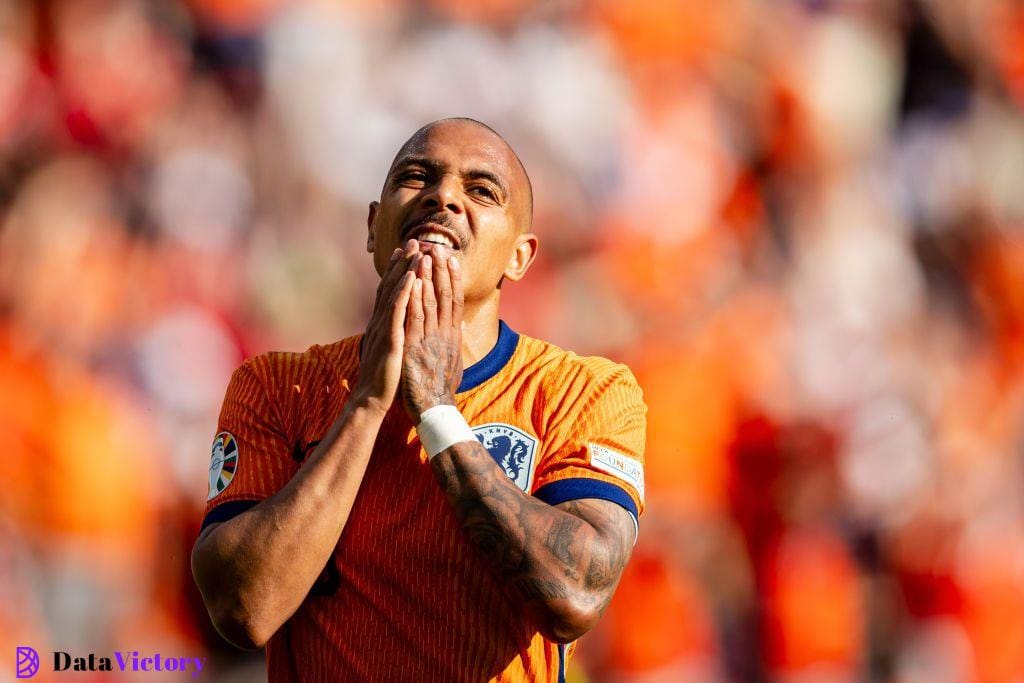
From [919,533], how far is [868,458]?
0.30 meters

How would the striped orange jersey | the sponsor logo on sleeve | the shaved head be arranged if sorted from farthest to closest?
the shaved head < the sponsor logo on sleeve < the striped orange jersey

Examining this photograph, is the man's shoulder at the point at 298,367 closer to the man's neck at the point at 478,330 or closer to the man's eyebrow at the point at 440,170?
the man's neck at the point at 478,330

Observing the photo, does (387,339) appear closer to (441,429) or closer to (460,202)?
(441,429)

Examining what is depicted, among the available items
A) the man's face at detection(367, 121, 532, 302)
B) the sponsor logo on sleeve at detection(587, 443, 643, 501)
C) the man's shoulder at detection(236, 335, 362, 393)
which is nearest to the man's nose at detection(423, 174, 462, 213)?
the man's face at detection(367, 121, 532, 302)

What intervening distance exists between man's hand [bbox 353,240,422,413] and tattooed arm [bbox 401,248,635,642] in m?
A: 0.04

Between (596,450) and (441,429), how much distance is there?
32 centimetres

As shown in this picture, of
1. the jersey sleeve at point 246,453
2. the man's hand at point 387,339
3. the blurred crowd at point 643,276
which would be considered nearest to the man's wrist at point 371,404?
the man's hand at point 387,339

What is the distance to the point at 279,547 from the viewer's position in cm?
183

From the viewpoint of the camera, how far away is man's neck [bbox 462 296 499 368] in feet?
7.63

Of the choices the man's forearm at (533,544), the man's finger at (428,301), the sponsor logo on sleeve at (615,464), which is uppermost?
the man's finger at (428,301)

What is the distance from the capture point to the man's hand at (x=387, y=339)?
6.41ft

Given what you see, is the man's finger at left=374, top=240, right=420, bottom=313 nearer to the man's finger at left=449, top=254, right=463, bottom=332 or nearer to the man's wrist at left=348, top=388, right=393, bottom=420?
the man's finger at left=449, top=254, right=463, bottom=332

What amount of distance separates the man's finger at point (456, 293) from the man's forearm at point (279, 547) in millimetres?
328

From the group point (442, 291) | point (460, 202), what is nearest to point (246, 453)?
point (442, 291)
